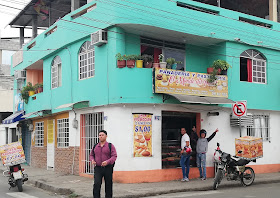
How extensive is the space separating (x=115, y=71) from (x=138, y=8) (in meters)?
2.39

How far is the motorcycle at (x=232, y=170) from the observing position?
12039 mm

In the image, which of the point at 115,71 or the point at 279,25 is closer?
the point at 115,71

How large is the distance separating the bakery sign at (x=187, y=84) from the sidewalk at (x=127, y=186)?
3.22 metres

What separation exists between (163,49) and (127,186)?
565 cm

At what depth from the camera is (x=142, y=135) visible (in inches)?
528

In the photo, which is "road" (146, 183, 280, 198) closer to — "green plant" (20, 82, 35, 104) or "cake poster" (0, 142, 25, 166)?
"cake poster" (0, 142, 25, 166)

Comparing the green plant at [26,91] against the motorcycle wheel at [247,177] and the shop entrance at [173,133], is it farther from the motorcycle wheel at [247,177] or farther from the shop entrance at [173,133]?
the motorcycle wheel at [247,177]

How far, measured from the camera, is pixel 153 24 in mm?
13727

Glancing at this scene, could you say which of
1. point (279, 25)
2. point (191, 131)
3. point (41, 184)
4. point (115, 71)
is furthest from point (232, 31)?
point (41, 184)

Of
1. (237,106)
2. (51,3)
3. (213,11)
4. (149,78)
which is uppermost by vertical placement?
(51,3)

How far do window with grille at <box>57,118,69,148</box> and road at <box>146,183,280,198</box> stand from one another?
6935 millimetres

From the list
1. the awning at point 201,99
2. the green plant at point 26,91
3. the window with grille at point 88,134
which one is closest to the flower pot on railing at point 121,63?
the awning at point 201,99

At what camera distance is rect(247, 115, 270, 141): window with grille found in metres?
16.8

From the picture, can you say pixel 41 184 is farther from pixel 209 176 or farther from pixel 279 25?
pixel 279 25
